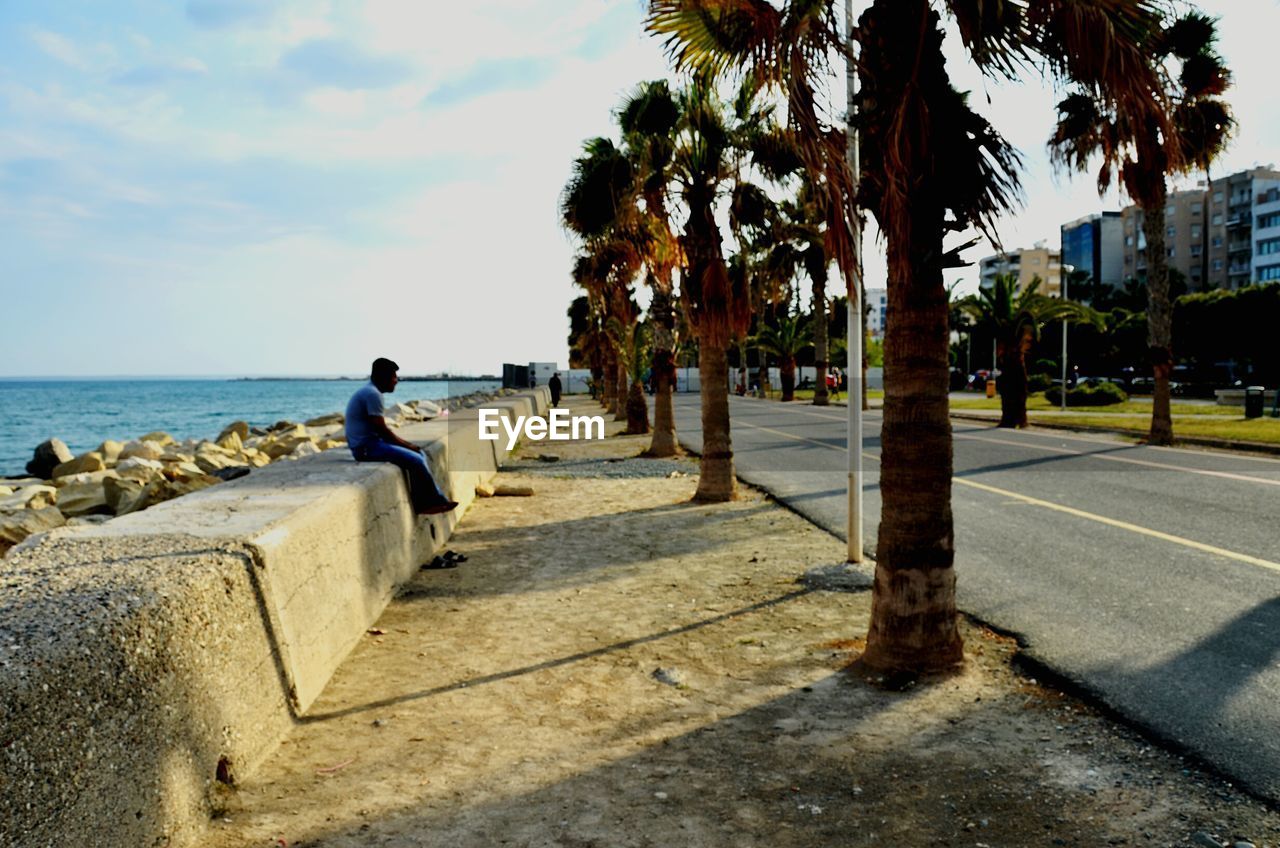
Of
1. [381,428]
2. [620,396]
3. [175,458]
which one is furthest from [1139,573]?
[620,396]

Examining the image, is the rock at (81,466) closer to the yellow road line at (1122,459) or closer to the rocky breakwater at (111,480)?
the rocky breakwater at (111,480)

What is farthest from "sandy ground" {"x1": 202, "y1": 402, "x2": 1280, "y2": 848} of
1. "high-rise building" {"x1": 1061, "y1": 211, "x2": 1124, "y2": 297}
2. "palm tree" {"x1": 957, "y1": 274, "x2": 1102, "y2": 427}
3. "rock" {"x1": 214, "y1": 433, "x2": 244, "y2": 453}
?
"high-rise building" {"x1": 1061, "y1": 211, "x2": 1124, "y2": 297}

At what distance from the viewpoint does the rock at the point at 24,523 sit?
35.9ft

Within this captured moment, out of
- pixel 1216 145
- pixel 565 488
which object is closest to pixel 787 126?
pixel 565 488

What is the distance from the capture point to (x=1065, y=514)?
38.2 feet

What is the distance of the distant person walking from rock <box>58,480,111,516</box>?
7.12 meters

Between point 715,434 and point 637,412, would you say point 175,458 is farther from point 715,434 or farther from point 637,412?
point 715,434

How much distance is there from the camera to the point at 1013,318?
102 ft

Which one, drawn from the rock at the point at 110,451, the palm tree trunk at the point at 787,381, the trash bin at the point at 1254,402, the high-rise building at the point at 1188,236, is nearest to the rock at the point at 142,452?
the rock at the point at 110,451

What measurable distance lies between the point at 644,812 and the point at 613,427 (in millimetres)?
29112

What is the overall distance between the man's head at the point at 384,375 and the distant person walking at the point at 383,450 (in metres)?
0.27

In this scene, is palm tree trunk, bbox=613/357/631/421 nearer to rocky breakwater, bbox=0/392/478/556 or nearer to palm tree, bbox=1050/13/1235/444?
rocky breakwater, bbox=0/392/478/556

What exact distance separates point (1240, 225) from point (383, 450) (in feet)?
375

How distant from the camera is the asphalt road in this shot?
207 inches
